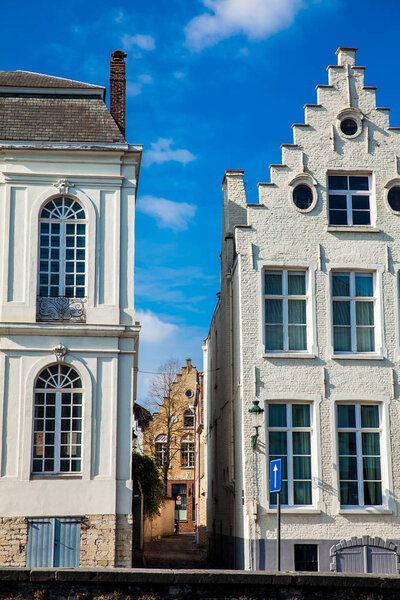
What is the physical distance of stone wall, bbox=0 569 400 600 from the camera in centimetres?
1423

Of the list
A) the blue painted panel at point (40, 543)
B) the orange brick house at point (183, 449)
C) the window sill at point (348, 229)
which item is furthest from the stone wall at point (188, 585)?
the orange brick house at point (183, 449)

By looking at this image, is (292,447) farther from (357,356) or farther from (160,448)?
(160,448)

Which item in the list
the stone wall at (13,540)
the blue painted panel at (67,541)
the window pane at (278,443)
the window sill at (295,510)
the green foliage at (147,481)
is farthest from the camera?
the green foliage at (147,481)

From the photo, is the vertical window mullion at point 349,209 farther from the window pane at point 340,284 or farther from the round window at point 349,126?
the round window at point 349,126

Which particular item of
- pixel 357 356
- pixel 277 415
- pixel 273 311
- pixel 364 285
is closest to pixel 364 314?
pixel 364 285

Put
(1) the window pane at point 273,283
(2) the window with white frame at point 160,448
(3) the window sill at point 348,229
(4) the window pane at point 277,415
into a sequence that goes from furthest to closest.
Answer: (2) the window with white frame at point 160,448, (3) the window sill at point 348,229, (1) the window pane at point 273,283, (4) the window pane at point 277,415

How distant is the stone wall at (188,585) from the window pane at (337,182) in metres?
12.8

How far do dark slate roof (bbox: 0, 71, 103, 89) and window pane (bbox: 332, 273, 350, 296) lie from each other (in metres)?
8.97

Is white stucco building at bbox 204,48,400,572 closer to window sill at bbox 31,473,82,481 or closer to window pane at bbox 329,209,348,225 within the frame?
window pane at bbox 329,209,348,225

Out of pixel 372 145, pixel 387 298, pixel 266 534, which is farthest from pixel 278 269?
pixel 266 534

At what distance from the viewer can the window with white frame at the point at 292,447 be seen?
74.7 feet

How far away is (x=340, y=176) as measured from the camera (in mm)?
24875

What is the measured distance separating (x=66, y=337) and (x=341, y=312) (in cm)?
761

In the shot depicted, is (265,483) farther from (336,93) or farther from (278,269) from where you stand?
→ (336,93)
